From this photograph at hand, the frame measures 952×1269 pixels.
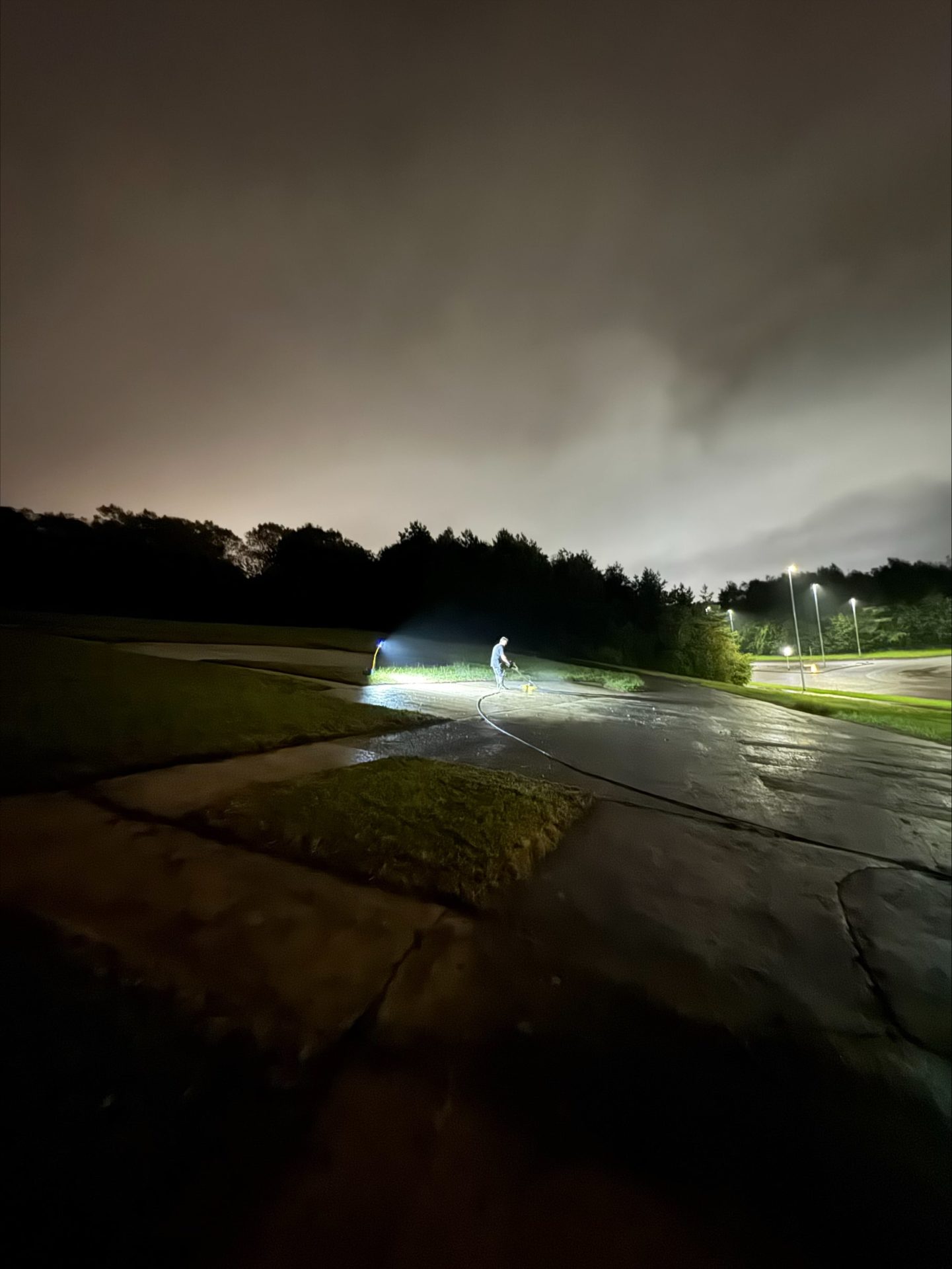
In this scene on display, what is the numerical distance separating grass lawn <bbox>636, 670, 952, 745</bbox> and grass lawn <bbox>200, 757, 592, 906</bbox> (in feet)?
39.3

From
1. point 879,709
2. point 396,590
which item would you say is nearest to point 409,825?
point 879,709

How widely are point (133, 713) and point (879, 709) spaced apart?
21.5 meters

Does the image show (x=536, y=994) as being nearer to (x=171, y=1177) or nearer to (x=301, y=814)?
(x=171, y=1177)

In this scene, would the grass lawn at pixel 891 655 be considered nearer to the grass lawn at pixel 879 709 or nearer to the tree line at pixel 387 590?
the tree line at pixel 387 590

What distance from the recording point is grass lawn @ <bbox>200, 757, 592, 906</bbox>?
10.6 feet

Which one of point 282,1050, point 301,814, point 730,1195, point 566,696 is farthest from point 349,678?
point 730,1195

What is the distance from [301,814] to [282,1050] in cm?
202

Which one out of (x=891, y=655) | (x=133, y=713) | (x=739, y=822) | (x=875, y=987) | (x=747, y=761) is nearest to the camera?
(x=875, y=987)

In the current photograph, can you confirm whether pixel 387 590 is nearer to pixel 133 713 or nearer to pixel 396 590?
pixel 396 590

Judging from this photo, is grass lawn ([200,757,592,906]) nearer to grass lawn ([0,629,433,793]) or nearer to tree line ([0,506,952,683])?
grass lawn ([0,629,433,793])

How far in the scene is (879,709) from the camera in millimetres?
17047

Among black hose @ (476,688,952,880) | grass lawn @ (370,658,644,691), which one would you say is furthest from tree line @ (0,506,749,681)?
black hose @ (476,688,952,880)

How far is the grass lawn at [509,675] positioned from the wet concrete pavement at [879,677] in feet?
54.2

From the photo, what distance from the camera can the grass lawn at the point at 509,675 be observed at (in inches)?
572
